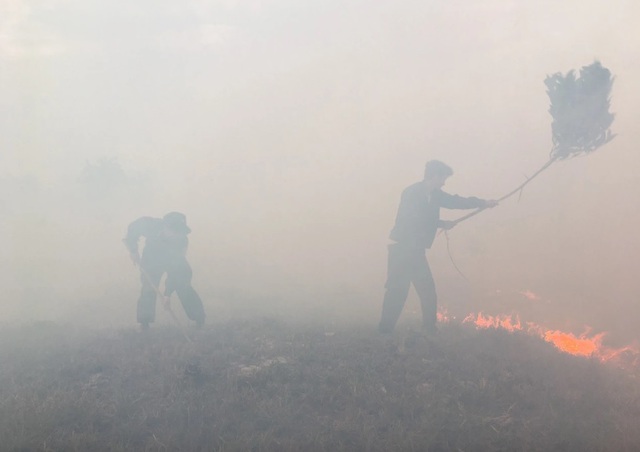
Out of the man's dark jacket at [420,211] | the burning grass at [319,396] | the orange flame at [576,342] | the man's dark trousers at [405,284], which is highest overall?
the man's dark jacket at [420,211]

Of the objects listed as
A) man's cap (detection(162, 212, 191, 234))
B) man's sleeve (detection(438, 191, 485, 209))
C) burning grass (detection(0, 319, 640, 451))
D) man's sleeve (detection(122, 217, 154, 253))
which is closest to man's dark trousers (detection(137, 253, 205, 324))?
man's sleeve (detection(122, 217, 154, 253))

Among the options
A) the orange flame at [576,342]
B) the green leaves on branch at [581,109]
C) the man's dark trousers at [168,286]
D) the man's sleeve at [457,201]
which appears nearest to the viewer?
the green leaves on branch at [581,109]

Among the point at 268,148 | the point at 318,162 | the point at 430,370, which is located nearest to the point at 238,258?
the point at 430,370

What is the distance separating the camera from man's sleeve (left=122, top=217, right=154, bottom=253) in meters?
10.8

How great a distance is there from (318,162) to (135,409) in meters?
49.7

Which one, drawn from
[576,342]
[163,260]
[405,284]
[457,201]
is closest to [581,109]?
[457,201]

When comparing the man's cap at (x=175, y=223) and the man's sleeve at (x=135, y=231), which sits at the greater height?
the man's cap at (x=175, y=223)

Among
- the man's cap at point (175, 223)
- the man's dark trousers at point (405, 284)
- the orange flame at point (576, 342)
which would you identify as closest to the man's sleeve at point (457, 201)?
the man's dark trousers at point (405, 284)

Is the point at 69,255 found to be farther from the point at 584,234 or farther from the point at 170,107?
the point at 170,107

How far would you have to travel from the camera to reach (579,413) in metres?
6.05

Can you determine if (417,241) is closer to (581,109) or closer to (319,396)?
(581,109)

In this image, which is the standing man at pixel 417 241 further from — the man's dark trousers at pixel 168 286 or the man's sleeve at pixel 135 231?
the man's sleeve at pixel 135 231

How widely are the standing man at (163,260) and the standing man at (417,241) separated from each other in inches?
166

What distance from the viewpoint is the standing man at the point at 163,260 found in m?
10.7
